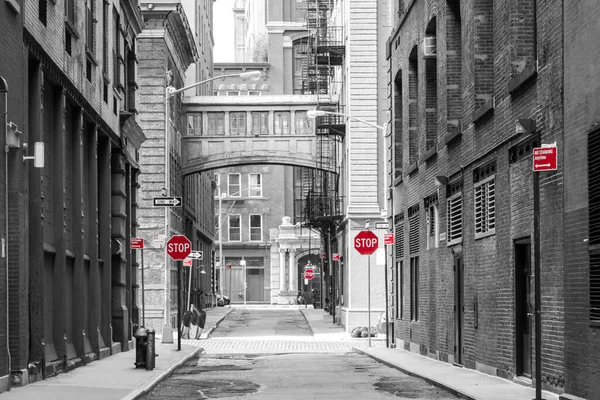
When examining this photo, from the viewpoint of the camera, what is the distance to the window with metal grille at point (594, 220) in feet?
46.8

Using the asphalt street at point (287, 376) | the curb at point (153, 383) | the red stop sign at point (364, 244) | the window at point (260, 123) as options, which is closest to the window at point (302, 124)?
the window at point (260, 123)

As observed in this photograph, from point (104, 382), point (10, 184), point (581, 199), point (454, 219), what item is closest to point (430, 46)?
point (454, 219)

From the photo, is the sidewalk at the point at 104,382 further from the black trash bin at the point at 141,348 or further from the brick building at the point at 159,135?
the brick building at the point at 159,135

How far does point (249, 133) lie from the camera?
2199 inches

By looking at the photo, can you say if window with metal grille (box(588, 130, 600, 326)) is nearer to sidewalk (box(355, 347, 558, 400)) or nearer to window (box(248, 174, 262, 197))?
sidewalk (box(355, 347, 558, 400))

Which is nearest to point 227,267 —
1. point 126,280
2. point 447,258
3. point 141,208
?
point 141,208

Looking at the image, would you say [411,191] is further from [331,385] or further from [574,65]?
[574,65]

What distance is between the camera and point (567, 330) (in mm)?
15477

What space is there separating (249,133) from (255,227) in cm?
5441

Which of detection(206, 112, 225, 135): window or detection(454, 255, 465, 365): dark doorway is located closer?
detection(454, 255, 465, 365): dark doorway

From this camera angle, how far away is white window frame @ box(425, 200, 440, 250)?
87.2 ft

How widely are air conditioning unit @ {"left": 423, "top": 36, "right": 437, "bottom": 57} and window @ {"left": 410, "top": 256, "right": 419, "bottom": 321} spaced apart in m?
5.55

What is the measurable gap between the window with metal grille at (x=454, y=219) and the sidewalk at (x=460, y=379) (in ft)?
8.48

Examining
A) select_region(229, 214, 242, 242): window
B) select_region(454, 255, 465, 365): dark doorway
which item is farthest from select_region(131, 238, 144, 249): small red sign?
select_region(229, 214, 242, 242): window
